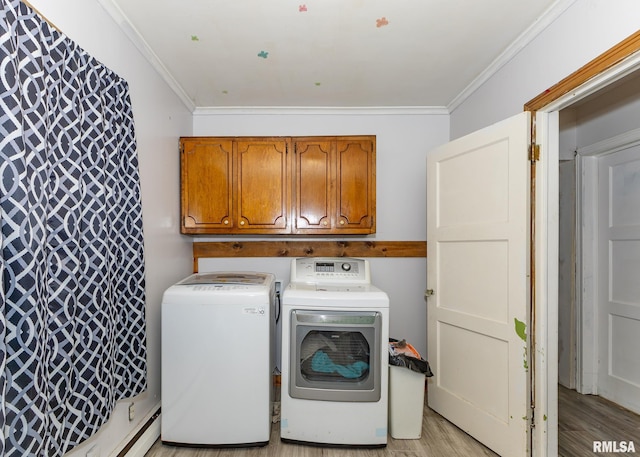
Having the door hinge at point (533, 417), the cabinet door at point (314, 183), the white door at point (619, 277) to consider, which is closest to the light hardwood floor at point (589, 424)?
the white door at point (619, 277)

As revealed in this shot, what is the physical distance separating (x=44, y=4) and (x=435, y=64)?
204 cm

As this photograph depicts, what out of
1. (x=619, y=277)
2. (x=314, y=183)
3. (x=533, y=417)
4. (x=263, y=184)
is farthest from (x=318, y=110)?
(x=619, y=277)

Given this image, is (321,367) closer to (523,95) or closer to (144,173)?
(144,173)

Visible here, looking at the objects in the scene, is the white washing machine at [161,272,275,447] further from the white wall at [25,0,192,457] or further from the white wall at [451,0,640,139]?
the white wall at [451,0,640,139]

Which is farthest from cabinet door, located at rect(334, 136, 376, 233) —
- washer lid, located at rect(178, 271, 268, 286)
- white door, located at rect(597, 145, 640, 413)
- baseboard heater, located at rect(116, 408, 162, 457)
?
white door, located at rect(597, 145, 640, 413)

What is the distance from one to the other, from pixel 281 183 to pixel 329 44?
104 cm

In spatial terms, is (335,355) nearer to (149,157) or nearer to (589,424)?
(149,157)

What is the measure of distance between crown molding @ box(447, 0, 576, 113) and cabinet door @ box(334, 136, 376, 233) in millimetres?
781

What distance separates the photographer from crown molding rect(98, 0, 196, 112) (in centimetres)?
177

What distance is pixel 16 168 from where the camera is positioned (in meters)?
1.09

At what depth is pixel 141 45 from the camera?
2082 millimetres

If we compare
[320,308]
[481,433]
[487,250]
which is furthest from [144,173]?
[481,433]

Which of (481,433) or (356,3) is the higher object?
(356,3)

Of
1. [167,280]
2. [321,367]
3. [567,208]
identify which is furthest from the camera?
[567,208]
